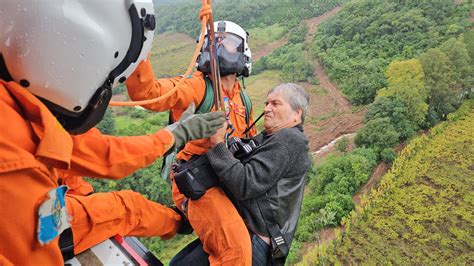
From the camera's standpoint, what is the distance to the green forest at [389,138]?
45.0ft

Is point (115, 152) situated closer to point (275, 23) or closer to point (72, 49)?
point (72, 49)

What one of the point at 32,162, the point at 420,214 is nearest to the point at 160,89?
the point at 32,162

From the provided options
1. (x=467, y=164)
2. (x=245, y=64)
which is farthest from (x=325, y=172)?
(x=245, y=64)

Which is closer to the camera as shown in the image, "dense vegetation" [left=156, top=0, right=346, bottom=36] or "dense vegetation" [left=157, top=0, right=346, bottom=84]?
"dense vegetation" [left=157, top=0, right=346, bottom=84]

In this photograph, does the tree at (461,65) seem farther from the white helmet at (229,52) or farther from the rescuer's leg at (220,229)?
the rescuer's leg at (220,229)

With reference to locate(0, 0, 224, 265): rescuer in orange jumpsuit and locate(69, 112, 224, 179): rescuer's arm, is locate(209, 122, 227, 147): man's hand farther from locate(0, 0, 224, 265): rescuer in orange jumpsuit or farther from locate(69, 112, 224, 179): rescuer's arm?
locate(0, 0, 224, 265): rescuer in orange jumpsuit

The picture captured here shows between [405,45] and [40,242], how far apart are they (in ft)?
118

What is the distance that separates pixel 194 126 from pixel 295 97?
91cm

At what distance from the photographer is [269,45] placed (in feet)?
163

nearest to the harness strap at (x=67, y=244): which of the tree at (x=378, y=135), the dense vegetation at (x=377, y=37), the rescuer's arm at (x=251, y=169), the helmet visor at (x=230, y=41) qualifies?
the rescuer's arm at (x=251, y=169)

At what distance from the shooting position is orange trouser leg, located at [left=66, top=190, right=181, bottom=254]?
219cm

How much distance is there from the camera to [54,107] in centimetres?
146

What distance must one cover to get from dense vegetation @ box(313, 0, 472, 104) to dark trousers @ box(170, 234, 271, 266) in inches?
1040

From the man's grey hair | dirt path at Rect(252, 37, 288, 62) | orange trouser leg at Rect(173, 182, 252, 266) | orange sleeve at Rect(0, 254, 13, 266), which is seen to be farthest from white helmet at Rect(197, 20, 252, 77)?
dirt path at Rect(252, 37, 288, 62)
